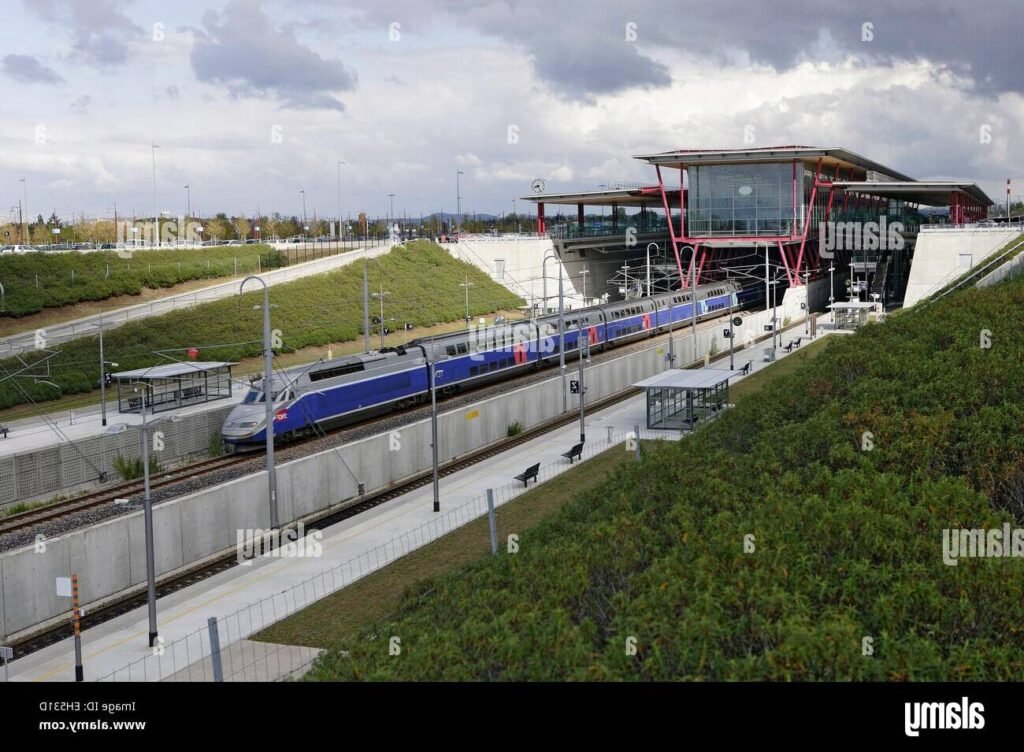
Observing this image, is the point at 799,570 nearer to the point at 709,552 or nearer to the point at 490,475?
the point at 709,552

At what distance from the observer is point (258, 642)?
20891mm

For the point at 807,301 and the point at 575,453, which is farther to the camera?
the point at 807,301

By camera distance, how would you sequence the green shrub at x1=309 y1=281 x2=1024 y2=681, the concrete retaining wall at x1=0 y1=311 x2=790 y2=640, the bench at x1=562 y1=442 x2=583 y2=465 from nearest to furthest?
the green shrub at x1=309 y1=281 x2=1024 y2=681, the concrete retaining wall at x1=0 y1=311 x2=790 y2=640, the bench at x1=562 y1=442 x2=583 y2=465

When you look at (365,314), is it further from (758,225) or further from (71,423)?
(758,225)

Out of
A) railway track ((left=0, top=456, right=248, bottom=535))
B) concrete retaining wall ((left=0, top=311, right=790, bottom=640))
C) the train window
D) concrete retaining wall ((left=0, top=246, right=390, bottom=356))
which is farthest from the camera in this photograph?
concrete retaining wall ((left=0, top=246, right=390, bottom=356))

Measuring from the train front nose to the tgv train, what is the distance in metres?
0.04

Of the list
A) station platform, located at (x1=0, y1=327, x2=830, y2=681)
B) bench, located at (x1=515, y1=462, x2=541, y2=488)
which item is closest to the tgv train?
bench, located at (x1=515, y1=462, x2=541, y2=488)

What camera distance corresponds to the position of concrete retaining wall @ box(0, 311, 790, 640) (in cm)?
2272

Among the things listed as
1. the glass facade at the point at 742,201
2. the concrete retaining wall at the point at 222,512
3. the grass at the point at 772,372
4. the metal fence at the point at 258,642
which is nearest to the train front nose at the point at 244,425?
the concrete retaining wall at the point at 222,512

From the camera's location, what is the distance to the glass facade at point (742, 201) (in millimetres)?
87688

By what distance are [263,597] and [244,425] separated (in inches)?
594

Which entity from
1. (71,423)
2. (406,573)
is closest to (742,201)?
(71,423)

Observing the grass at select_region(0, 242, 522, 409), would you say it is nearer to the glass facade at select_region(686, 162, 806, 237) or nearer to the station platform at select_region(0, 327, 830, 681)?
the station platform at select_region(0, 327, 830, 681)
